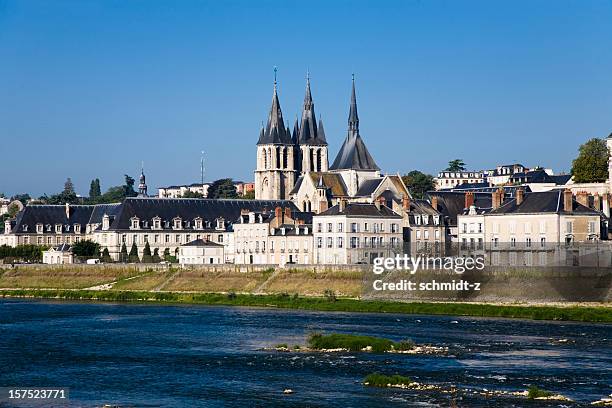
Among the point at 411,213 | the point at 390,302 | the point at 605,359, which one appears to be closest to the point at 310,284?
the point at 390,302

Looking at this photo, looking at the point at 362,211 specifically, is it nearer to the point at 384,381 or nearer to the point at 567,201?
the point at 567,201

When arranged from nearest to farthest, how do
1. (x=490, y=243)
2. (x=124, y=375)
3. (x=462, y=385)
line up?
(x=462, y=385) < (x=124, y=375) < (x=490, y=243)

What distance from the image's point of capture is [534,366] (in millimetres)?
50125

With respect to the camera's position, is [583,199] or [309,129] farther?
[309,129]

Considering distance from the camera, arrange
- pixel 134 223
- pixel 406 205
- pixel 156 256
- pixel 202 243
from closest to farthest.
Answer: pixel 406 205 < pixel 202 243 < pixel 156 256 < pixel 134 223

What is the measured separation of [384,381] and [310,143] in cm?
10446

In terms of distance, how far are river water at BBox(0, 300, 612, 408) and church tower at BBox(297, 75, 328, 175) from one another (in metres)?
73.1

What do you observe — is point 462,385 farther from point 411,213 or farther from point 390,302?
point 411,213

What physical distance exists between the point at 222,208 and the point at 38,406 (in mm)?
95174

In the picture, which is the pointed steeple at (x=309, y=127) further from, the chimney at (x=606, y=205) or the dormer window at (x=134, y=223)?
the chimney at (x=606, y=205)

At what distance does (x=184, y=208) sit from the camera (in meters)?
136

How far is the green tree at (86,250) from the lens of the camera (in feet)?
413

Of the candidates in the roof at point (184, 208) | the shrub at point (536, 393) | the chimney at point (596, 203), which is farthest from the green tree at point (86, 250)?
the shrub at point (536, 393)

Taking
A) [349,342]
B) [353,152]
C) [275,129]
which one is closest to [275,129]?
[275,129]
